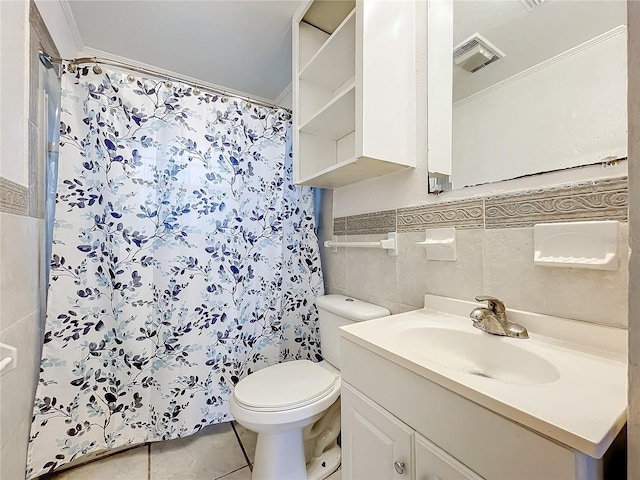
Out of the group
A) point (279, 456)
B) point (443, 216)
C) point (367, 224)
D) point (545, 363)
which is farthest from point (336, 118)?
point (279, 456)

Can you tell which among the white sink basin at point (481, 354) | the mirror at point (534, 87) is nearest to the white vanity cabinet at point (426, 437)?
the white sink basin at point (481, 354)

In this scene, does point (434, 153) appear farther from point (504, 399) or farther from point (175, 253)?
point (175, 253)

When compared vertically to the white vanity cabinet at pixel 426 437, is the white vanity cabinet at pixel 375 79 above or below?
above

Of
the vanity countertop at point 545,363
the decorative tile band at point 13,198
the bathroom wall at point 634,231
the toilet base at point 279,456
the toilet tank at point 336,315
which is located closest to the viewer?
the bathroom wall at point 634,231

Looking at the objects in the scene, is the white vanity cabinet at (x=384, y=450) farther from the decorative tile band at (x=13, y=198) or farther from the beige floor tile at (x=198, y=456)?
the decorative tile band at (x=13, y=198)

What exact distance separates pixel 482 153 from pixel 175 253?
1.37m

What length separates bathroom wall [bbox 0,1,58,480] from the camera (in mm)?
830

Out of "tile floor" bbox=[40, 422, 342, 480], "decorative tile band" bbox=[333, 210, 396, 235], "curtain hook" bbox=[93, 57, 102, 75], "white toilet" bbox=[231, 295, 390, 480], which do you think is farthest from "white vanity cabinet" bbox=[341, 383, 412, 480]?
"curtain hook" bbox=[93, 57, 102, 75]

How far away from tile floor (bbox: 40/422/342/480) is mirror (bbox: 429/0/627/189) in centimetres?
148

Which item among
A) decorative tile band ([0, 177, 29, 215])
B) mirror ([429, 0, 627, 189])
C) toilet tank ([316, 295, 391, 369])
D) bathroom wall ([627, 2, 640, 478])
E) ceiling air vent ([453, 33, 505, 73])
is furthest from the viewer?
toilet tank ([316, 295, 391, 369])

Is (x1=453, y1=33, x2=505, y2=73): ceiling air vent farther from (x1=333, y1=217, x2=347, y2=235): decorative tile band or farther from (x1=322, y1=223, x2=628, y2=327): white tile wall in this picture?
(x1=333, y1=217, x2=347, y2=235): decorative tile band

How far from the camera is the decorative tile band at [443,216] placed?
0.90 metres

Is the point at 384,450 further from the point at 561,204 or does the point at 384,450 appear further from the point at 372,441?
the point at 561,204

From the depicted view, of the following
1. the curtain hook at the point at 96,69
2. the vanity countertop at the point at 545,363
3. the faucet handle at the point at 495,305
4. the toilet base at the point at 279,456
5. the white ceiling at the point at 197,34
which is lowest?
the toilet base at the point at 279,456
